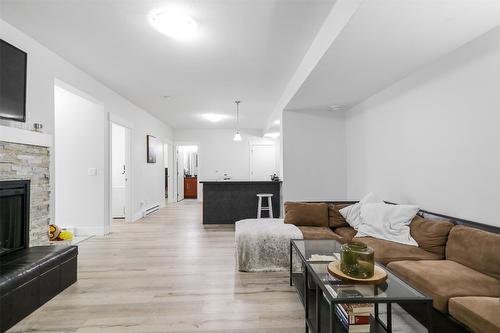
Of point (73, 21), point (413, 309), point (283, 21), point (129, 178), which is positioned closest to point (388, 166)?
point (413, 309)

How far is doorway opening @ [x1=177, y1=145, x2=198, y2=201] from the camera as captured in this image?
31.7 ft

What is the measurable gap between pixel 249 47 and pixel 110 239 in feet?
12.3

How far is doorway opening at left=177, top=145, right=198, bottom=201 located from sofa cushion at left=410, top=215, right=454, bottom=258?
7978 millimetres

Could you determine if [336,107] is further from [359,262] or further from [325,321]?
[325,321]

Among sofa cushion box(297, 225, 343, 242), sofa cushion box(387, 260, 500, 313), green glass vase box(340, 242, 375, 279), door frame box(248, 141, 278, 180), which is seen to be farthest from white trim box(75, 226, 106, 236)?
door frame box(248, 141, 278, 180)

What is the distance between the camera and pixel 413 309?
1922 mm

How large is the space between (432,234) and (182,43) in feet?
10.7

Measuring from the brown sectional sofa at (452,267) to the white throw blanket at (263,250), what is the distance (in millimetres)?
308

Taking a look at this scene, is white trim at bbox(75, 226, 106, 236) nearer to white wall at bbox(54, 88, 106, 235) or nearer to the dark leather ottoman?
white wall at bbox(54, 88, 106, 235)

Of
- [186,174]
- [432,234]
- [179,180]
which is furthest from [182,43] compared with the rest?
[186,174]

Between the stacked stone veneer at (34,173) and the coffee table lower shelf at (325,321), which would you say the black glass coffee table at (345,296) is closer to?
the coffee table lower shelf at (325,321)

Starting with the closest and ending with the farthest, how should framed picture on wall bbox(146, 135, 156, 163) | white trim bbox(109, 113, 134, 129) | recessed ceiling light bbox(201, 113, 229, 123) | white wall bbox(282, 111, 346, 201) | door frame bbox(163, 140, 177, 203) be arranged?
white trim bbox(109, 113, 134, 129), white wall bbox(282, 111, 346, 201), framed picture on wall bbox(146, 135, 156, 163), recessed ceiling light bbox(201, 113, 229, 123), door frame bbox(163, 140, 177, 203)

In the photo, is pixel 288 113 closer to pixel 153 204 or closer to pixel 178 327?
pixel 178 327

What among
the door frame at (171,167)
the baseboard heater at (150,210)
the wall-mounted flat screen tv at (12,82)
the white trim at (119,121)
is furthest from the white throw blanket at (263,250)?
the door frame at (171,167)
